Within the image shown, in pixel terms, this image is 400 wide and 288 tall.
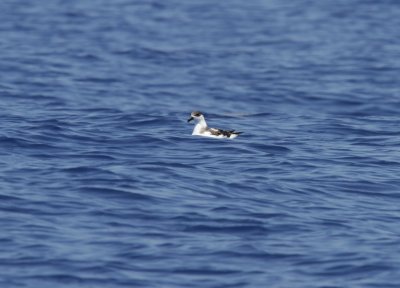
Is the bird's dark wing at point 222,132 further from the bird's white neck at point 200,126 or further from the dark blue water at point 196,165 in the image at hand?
the dark blue water at point 196,165

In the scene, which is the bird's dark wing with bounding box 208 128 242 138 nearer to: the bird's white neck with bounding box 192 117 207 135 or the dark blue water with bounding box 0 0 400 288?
the bird's white neck with bounding box 192 117 207 135

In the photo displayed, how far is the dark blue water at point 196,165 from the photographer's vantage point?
496 inches

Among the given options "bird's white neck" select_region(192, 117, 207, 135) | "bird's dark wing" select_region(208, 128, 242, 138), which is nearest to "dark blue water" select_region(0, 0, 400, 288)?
"bird's white neck" select_region(192, 117, 207, 135)

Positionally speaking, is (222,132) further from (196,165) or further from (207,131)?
(196,165)

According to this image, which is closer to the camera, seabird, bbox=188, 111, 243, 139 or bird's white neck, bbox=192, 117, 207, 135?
seabird, bbox=188, 111, 243, 139

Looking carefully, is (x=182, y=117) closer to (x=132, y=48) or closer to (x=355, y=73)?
(x=355, y=73)

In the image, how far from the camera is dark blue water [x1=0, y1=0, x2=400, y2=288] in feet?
Result: 41.3

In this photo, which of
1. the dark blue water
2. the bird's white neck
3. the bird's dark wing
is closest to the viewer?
the dark blue water

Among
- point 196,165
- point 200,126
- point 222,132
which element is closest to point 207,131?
point 200,126

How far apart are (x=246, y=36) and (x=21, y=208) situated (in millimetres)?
25652

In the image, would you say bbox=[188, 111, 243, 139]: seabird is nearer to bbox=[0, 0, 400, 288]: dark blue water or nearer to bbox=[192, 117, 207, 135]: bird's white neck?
bbox=[192, 117, 207, 135]: bird's white neck

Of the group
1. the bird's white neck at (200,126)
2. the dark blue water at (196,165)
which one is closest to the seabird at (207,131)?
the bird's white neck at (200,126)

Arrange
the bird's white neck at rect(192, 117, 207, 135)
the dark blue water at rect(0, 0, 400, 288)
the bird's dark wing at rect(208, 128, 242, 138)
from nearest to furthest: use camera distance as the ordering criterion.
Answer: the dark blue water at rect(0, 0, 400, 288)
the bird's dark wing at rect(208, 128, 242, 138)
the bird's white neck at rect(192, 117, 207, 135)

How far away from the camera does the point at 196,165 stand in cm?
1738
